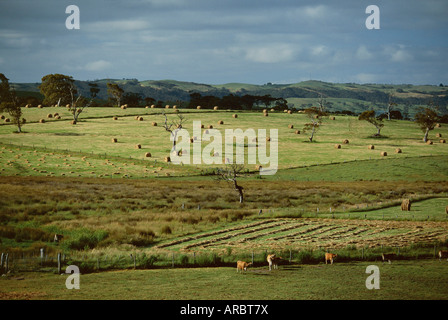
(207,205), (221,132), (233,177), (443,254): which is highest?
(221,132)

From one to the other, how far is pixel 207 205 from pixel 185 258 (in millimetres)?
22634

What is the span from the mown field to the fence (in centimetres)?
13

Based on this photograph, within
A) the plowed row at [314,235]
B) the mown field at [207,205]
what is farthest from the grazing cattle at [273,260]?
the plowed row at [314,235]

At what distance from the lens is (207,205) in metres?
53.1

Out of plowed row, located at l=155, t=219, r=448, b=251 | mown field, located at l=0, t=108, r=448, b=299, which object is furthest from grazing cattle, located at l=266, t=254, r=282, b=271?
plowed row, located at l=155, t=219, r=448, b=251

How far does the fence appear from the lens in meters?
28.7

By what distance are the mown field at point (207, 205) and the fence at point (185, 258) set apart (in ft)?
0.41

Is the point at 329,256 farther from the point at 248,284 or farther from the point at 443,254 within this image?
the point at 248,284

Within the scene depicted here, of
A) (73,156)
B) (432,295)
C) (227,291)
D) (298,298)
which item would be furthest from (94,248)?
(73,156)

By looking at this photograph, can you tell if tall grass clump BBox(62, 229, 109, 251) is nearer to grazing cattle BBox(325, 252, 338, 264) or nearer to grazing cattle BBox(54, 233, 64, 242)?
grazing cattle BBox(54, 233, 64, 242)

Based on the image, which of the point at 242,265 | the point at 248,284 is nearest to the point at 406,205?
the point at 242,265

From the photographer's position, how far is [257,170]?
3004 inches

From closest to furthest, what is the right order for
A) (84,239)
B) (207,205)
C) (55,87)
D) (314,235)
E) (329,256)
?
(329,256), (84,239), (314,235), (207,205), (55,87)
